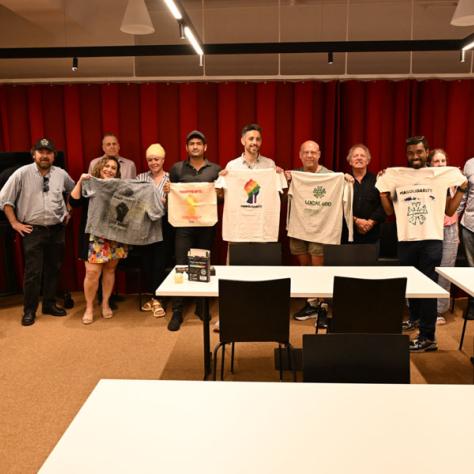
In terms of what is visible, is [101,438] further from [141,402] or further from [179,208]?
[179,208]

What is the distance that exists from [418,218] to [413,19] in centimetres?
290

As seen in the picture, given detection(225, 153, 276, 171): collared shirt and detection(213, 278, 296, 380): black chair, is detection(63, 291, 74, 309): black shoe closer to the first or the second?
detection(225, 153, 276, 171): collared shirt

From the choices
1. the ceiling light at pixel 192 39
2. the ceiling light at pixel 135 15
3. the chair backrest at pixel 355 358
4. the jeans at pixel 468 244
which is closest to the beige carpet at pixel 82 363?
the jeans at pixel 468 244

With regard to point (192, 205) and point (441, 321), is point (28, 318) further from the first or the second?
point (441, 321)

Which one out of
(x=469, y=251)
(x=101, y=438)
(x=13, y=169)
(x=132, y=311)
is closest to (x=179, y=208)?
(x=132, y=311)

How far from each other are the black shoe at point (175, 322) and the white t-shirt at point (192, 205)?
0.89 metres

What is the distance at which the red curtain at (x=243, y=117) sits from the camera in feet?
17.8

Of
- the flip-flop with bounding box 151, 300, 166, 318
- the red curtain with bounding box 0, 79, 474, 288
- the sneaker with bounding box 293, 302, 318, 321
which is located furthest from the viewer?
the red curtain with bounding box 0, 79, 474, 288

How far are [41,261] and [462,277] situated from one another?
12.6ft

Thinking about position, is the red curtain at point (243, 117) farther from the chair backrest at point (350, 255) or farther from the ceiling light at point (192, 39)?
the chair backrest at point (350, 255)

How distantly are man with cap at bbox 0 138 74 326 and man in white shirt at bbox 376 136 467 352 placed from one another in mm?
3258

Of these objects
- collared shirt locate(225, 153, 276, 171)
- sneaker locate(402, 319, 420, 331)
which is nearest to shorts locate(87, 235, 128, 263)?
collared shirt locate(225, 153, 276, 171)

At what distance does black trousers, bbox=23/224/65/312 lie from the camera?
4801mm

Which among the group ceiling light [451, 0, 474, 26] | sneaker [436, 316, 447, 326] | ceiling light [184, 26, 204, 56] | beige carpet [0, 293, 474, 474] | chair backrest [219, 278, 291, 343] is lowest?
beige carpet [0, 293, 474, 474]
